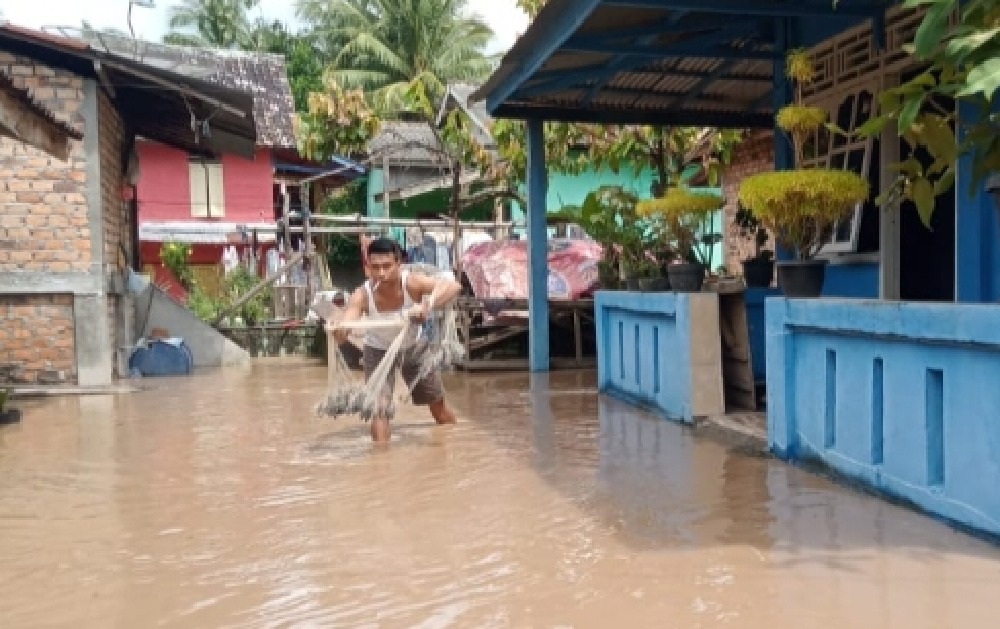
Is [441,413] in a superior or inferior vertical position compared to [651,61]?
inferior

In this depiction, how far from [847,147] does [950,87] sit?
134 inches

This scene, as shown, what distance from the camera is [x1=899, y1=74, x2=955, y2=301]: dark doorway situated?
671cm

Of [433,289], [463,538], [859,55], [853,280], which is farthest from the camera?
[853,280]

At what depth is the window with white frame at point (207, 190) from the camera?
2303cm

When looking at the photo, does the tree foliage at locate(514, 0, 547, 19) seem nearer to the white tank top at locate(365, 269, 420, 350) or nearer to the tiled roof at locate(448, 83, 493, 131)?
the tiled roof at locate(448, 83, 493, 131)

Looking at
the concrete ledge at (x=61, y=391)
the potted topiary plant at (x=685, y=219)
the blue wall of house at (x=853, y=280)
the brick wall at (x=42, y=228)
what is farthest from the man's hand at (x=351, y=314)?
the brick wall at (x=42, y=228)

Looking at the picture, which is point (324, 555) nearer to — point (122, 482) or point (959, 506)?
point (122, 482)

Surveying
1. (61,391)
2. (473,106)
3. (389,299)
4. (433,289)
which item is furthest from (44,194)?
(473,106)

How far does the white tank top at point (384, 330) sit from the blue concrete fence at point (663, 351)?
1879 millimetres

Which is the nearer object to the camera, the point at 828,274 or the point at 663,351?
the point at 663,351

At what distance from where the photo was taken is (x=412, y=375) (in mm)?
6789

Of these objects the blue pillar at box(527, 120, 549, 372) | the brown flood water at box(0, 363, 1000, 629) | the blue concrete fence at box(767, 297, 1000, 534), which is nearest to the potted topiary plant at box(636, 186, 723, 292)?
the brown flood water at box(0, 363, 1000, 629)

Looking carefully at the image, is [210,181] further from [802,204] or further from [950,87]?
[950,87]

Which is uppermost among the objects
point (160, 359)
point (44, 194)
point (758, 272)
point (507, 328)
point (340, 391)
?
point (44, 194)
